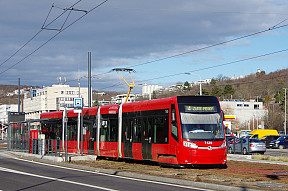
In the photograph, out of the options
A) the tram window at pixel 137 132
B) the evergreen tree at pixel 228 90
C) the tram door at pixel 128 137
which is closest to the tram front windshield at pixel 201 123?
the tram window at pixel 137 132

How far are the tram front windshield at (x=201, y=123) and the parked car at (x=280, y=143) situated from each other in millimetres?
29625

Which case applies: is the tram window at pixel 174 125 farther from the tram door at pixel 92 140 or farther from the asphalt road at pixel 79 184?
the tram door at pixel 92 140

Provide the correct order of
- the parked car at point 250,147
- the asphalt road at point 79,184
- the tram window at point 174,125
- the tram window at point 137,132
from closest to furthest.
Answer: the asphalt road at point 79,184 < the tram window at point 174,125 < the tram window at point 137,132 < the parked car at point 250,147

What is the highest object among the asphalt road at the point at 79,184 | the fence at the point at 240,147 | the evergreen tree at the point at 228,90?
the evergreen tree at the point at 228,90

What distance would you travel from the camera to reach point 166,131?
20109 millimetres

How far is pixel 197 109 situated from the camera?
1967cm

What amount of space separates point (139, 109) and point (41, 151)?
1064cm

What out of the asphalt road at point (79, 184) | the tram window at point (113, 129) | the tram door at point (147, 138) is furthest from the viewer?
→ the tram window at point (113, 129)

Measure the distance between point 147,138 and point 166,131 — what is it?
75.9 inches

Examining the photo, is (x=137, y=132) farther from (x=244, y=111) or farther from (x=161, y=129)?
(x=244, y=111)

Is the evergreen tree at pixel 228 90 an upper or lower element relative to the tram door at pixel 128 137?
upper

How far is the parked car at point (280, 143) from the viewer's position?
46.8m

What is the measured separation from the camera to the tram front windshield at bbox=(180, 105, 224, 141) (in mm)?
18969

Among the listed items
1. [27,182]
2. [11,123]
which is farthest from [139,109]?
[11,123]
